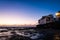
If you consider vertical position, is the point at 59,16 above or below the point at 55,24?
above

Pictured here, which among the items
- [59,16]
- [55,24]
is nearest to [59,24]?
[55,24]

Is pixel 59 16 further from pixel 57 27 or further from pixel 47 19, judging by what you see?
pixel 47 19

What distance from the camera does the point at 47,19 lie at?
255 feet

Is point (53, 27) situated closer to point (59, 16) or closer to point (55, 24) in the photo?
point (55, 24)

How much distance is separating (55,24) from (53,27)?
3.04 m

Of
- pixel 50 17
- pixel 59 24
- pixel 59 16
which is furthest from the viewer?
pixel 50 17

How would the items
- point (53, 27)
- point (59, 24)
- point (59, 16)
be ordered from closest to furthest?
point (59, 24)
point (53, 27)
point (59, 16)

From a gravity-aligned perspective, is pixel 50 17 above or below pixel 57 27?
above

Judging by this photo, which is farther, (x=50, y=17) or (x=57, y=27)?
(x=50, y=17)

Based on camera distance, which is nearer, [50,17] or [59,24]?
[59,24]

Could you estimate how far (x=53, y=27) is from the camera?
169 feet

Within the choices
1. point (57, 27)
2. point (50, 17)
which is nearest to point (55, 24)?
point (57, 27)

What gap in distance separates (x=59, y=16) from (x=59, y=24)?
10865 mm

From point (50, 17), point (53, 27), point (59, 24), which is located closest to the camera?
point (59, 24)
